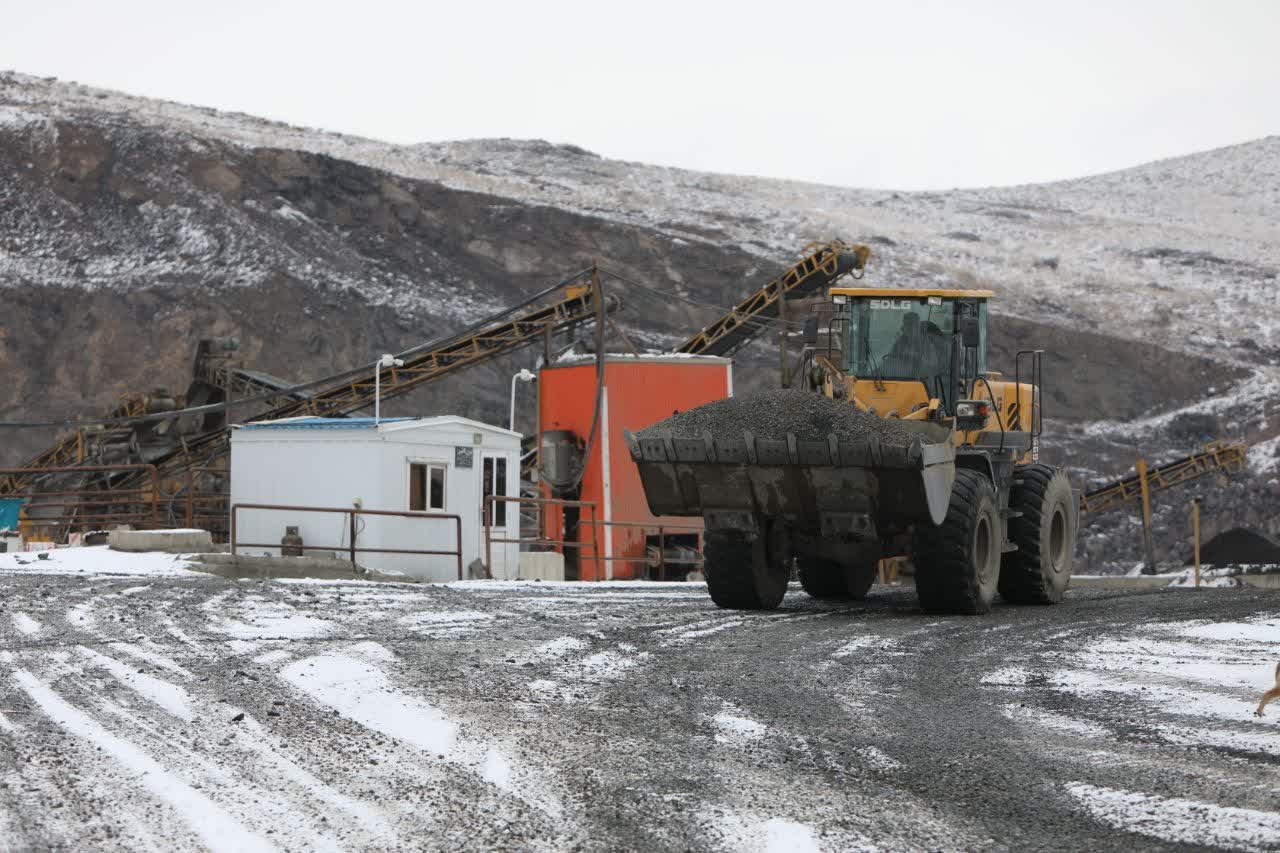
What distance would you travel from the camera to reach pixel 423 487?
2480 centimetres

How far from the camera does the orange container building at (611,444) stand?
101 feet

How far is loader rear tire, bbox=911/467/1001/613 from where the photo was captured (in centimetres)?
1376

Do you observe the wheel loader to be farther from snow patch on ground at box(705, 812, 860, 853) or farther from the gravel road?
snow patch on ground at box(705, 812, 860, 853)

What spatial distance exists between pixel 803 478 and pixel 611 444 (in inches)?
695

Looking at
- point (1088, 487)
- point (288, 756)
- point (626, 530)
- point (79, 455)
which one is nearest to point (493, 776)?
point (288, 756)

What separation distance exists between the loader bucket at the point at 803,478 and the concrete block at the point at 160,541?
965 cm

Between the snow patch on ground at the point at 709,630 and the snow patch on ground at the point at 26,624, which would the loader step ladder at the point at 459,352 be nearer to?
the snow patch on ground at the point at 709,630

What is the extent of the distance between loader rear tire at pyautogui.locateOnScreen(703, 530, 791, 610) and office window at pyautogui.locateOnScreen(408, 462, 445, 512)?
35.1 feet

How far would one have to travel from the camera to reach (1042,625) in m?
13.5

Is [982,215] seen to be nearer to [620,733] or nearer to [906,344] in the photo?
[906,344]

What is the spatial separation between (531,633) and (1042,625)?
15.8 feet

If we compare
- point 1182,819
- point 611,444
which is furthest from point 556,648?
point 611,444

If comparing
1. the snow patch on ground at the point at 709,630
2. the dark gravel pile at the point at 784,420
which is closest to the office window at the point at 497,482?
the dark gravel pile at the point at 784,420

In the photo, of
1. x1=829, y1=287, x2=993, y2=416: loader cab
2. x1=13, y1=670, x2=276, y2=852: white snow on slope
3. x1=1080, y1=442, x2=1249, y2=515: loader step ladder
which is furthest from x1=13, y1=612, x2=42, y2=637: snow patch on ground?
x1=1080, y1=442, x2=1249, y2=515: loader step ladder
